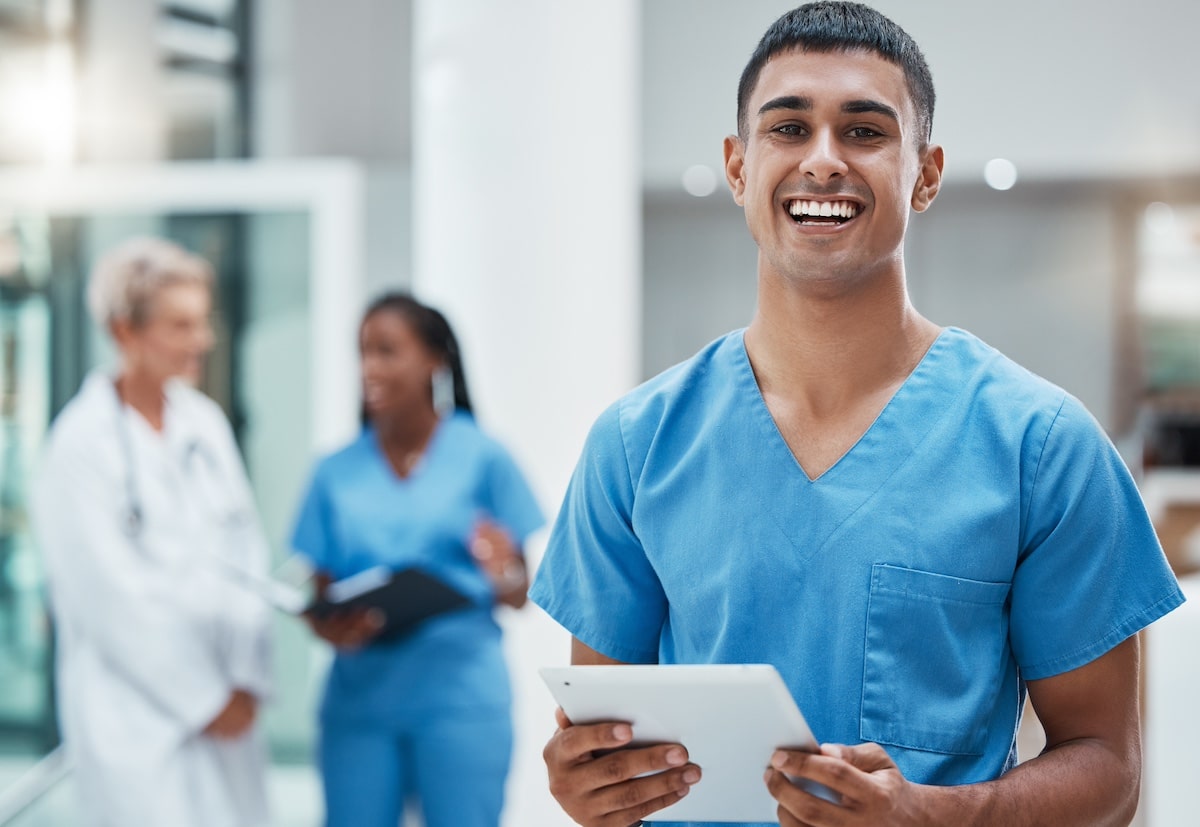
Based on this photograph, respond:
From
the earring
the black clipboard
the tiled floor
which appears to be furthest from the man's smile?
the tiled floor

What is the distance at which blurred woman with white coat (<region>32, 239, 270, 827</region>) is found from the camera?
2459mm

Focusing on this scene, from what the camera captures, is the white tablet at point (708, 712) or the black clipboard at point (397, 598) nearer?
the white tablet at point (708, 712)

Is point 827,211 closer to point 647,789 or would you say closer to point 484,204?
point 647,789

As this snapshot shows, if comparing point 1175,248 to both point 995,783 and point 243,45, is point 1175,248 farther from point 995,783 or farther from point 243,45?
point 995,783

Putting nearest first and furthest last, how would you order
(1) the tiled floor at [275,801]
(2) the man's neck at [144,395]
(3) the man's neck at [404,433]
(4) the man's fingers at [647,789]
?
(4) the man's fingers at [647,789], (2) the man's neck at [144,395], (3) the man's neck at [404,433], (1) the tiled floor at [275,801]

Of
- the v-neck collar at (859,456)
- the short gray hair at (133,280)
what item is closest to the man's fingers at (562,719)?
the v-neck collar at (859,456)

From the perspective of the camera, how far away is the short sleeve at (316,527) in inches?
106

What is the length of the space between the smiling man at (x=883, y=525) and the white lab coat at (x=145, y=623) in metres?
1.63

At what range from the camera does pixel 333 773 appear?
253cm

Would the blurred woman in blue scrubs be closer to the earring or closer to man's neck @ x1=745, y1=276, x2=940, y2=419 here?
the earring

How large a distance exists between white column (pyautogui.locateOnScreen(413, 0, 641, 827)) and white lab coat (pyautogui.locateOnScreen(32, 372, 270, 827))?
3.13 feet

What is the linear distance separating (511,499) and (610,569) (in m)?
1.55

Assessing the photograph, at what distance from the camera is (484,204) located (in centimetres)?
342

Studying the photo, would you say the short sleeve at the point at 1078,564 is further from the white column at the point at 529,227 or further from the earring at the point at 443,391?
the white column at the point at 529,227
